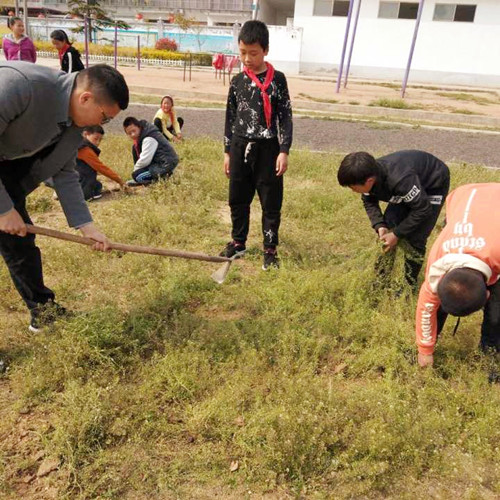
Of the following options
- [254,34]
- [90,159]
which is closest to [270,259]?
[254,34]

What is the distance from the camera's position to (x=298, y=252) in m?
3.96

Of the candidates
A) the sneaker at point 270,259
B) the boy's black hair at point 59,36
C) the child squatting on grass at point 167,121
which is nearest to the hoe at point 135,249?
the sneaker at point 270,259

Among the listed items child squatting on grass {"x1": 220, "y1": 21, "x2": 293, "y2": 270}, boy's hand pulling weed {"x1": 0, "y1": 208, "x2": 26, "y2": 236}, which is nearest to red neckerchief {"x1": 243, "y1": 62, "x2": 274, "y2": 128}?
child squatting on grass {"x1": 220, "y1": 21, "x2": 293, "y2": 270}

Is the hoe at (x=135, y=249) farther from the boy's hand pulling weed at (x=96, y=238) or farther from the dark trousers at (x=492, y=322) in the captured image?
the dark trousers at (x=492, y=322)

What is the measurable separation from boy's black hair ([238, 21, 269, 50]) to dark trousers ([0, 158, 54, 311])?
66.0 inches

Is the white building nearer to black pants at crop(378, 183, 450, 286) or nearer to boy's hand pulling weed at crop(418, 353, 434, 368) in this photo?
black pants at crop(378, 183, 450, 286)

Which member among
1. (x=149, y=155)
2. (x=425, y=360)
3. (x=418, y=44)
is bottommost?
(x=425, y=360)

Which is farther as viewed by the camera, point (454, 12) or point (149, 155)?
point (454, 12)

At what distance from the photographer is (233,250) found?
389 cm

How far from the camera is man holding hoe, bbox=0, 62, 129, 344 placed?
207cm

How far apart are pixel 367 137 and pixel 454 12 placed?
18.9 m

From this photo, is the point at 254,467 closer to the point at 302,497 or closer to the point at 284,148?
the point at 302,497

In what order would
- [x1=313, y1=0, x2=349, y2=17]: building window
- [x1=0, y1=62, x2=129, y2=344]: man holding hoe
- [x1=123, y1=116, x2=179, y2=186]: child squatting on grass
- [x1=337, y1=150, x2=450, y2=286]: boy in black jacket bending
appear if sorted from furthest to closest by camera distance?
[x1=313, y1=0, x2=349, y2=17]: building window → [x1=123, y1=116, x2=179, y2=186]: child squatting on grass → [x1=337, y1=150, x2=450, y2=286]: boy in black jacket bending → [x1=0, y1=62, x2=129, y2=344]: man holding hoe

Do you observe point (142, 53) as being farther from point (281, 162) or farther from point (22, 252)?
point (22, 252)
